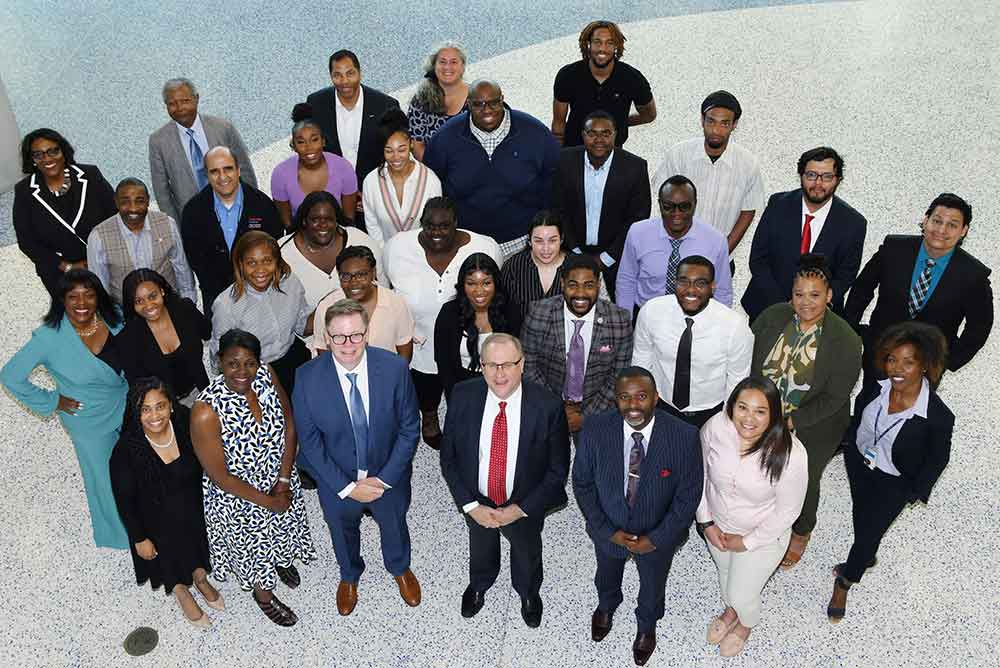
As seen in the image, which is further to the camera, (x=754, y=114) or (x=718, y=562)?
(x=754, y=114)

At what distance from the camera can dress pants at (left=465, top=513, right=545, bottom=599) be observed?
4.39 metres

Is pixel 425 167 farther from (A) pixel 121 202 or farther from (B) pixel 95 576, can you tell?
(B) pixel 95 576

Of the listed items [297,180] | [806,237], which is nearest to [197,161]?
[297,180]

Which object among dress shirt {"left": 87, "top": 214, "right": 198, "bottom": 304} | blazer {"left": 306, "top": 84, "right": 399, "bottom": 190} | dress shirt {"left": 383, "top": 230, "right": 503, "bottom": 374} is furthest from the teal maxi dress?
blazer {"left": 306, "top": 84, "right": 399, "bottom": 190}

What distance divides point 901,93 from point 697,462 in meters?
7.37

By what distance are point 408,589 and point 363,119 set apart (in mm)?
3134

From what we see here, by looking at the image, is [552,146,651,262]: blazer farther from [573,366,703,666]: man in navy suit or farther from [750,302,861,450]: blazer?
[573,366,703,666]: man in navy suit

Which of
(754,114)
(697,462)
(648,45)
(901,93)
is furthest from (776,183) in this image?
(697,462)

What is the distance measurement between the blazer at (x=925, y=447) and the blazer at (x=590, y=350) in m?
1.30

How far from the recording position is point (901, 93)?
9.79m

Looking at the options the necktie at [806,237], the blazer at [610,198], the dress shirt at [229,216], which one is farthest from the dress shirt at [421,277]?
the necktie at [806,237]

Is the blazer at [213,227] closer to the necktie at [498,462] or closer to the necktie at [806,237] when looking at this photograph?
the necktie at [498,462]

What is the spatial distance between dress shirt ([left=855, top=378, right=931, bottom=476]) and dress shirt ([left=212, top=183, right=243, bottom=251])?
3575 millimetres

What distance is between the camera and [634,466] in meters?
3.95
